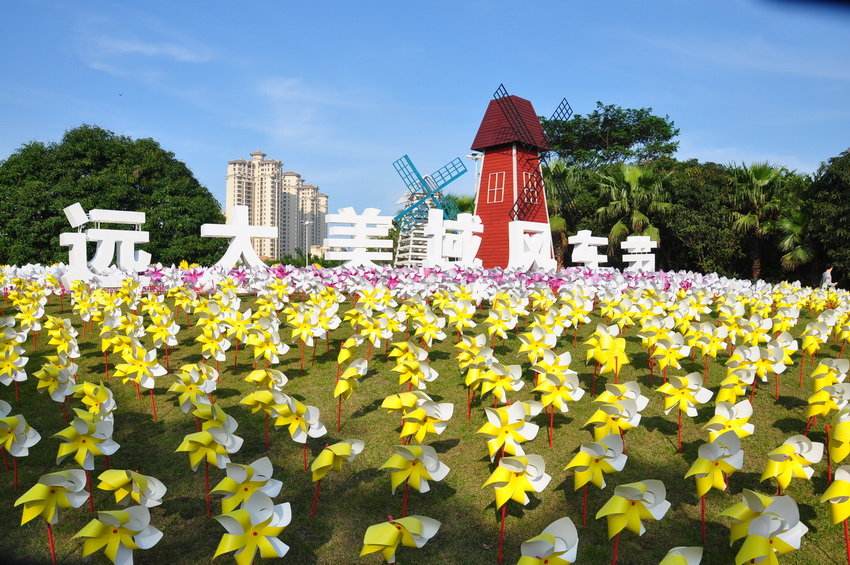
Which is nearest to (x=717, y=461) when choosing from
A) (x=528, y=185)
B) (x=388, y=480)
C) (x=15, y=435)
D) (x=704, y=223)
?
(x=388, y=480)

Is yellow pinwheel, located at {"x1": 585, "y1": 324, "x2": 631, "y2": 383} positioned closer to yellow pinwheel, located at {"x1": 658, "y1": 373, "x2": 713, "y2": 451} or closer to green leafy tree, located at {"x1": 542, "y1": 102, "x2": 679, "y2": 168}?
yellow pinwheel, located at {"x1": 658, "y1": 373, "x2": 713, "y2": 451}

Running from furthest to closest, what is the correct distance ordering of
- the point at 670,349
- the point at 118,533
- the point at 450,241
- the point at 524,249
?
the point at 450,241, the point at 524,249, the point at 670,349, the point at 118,533

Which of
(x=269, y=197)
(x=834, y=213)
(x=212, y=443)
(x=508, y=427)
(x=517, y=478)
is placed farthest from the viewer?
(x=269, y=197)

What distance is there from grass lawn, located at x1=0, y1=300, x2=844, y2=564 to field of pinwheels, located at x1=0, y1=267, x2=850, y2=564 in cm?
2

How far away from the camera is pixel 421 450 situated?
12.8ft

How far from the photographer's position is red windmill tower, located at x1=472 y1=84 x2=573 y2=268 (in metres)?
29.2

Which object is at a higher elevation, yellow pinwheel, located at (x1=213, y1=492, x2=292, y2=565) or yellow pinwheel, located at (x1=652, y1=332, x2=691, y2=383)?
yellow pinwheel, located at (x1=652, y1=332, x2=691, y2=383)

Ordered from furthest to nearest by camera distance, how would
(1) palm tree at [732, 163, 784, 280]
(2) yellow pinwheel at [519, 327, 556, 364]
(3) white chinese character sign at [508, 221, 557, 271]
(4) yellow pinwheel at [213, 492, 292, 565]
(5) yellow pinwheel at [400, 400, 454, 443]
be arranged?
(1) palm tree at [732, 163, 784, 280], (3) white chinese character sign at [508, 221, 557, 271], (2) yellow pinwheel at [519, 327, 556, 364], (5) yellow pinwheel at [400, 400, 454, 443], (4) yellow pinwheel at [213, 492, 292, 565]

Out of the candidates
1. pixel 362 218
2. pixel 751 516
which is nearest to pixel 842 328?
pixel 751 516

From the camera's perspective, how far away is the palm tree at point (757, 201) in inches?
1068

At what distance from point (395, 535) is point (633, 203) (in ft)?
98.4

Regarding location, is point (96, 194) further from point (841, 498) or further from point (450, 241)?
point (841, 498)

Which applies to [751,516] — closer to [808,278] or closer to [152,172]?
[808,278]

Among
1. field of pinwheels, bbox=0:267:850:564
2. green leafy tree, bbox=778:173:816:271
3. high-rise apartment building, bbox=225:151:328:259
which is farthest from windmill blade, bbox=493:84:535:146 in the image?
high-rise apartment building, bbox=225:151:328:259
